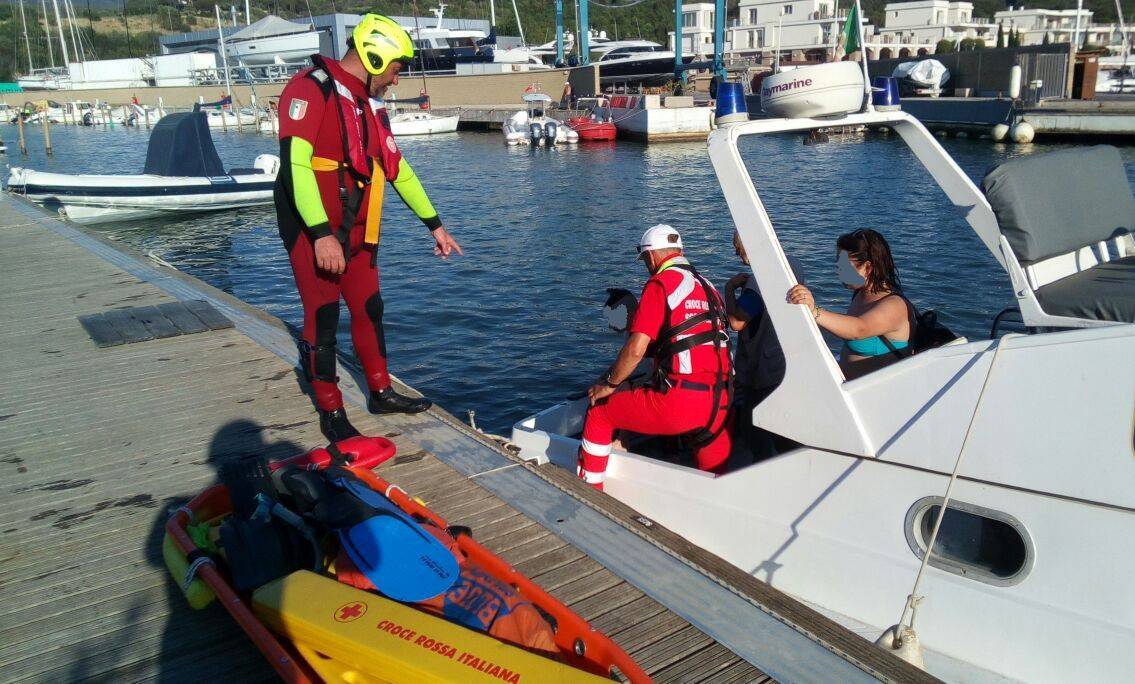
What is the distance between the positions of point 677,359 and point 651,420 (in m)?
0.39

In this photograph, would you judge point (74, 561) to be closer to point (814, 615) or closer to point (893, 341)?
point (814, 615)

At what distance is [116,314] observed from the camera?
8.09 m

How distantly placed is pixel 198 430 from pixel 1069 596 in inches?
188

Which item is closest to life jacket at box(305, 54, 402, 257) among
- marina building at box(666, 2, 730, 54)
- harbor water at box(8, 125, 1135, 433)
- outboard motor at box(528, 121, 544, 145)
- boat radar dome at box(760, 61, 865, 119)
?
boat radar dome at box(760, 61, 865, 119)

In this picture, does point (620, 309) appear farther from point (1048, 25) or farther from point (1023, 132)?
point (1048, 25)

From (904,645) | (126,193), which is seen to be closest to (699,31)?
(126,193)

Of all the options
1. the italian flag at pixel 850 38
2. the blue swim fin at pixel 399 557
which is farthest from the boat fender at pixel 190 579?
the italian flag at pixel 850 38

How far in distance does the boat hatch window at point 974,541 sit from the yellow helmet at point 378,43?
3.44 meters

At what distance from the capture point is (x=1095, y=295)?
151 inches

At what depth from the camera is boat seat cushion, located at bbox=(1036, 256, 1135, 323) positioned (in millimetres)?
3685

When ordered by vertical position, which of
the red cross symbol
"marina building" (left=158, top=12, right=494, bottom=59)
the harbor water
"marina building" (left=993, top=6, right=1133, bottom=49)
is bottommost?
the harbor water

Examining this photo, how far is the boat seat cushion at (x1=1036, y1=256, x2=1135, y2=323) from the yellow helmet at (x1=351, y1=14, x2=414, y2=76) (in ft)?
11.4

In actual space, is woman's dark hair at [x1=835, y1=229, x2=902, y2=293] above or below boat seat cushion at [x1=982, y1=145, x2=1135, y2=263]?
below

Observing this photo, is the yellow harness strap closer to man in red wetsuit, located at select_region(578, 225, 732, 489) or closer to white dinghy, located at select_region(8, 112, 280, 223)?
man in red wetsuit, located at select_region(578, 225, 732, 489)
